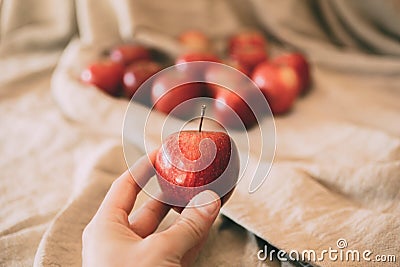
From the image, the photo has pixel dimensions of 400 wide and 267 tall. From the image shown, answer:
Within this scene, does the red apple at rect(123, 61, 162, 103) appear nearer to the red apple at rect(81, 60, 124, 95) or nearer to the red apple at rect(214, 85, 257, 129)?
the red apple at rect(81, 60, 124, 95)

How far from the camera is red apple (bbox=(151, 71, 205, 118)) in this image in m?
0.77

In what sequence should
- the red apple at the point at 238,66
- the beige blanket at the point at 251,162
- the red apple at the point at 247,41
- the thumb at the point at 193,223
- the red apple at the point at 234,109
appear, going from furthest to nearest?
1. the red apple at the point at 247,41
2. the red apple at the point at 238,66
3. the red apple at the point at 234,109
4. the beige blanket at the point at 251,162
5. the thumb at the point at 193,223

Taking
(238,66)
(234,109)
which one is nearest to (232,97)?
(234,109)

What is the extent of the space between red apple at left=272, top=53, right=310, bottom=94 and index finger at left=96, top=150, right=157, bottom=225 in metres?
0.45

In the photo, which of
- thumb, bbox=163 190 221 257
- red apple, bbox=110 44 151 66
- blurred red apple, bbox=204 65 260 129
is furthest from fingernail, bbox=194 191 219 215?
red apple, bbox=110 44 151 66

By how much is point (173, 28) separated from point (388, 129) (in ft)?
1.56

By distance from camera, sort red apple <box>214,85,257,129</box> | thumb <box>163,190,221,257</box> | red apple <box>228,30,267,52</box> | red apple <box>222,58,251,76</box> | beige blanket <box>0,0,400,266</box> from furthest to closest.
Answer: red apple <box>228,30,267,52</box>
red apple <box>222,58,251,76</box>
red apple <box>214,85,257,129</box>
beige blanket <box>0,0,400,266</box>
thumb <box>163,190,221,257</box>

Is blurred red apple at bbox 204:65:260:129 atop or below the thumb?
below

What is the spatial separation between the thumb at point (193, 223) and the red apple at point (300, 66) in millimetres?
479

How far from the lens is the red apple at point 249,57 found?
0.91m

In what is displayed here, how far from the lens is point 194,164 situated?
0.46 m

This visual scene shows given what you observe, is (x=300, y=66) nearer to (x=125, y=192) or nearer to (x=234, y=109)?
(x=234, y=109)

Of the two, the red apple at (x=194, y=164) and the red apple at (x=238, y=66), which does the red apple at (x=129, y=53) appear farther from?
the red apple at (x=194, y=164)

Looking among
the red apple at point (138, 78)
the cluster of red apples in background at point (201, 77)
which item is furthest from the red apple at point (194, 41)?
the red apple at point (138, 78)
